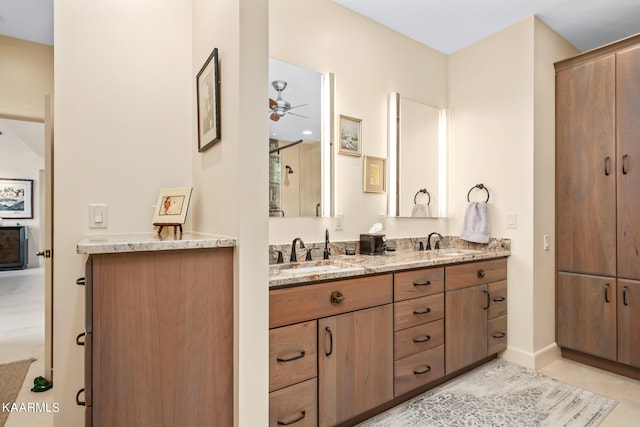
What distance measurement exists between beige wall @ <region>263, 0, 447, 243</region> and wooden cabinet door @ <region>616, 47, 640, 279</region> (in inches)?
51.8

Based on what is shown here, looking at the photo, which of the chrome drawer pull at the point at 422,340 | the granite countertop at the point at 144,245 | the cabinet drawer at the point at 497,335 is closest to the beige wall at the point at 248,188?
the granite countertop at the point at 144,245

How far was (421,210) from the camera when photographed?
117 inches

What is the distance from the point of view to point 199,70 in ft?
5.76

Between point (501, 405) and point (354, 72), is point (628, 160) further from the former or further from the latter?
point (354, 72)

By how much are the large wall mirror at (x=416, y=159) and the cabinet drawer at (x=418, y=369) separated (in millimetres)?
1119

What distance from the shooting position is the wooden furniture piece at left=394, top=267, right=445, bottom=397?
6.44 feet

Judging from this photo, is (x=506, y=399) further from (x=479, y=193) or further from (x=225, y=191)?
(x=225, y=191)

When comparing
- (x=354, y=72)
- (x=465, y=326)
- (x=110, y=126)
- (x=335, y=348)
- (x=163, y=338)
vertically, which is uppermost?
(x=354, y=72)

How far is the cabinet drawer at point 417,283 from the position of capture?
1.97m

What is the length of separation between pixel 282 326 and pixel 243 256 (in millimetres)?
422

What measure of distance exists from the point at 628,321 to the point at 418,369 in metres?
1.67

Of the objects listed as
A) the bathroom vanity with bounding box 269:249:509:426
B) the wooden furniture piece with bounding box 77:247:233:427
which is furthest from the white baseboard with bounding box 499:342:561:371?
the wooden furniture piece with bounding box 77:247:233:427

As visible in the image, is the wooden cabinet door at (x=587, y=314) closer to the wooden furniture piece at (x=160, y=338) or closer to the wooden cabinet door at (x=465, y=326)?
the wooden cabinet door at (x=465, y=326)

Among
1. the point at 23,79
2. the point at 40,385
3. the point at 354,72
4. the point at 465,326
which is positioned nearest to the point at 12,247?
the point at 23,79
